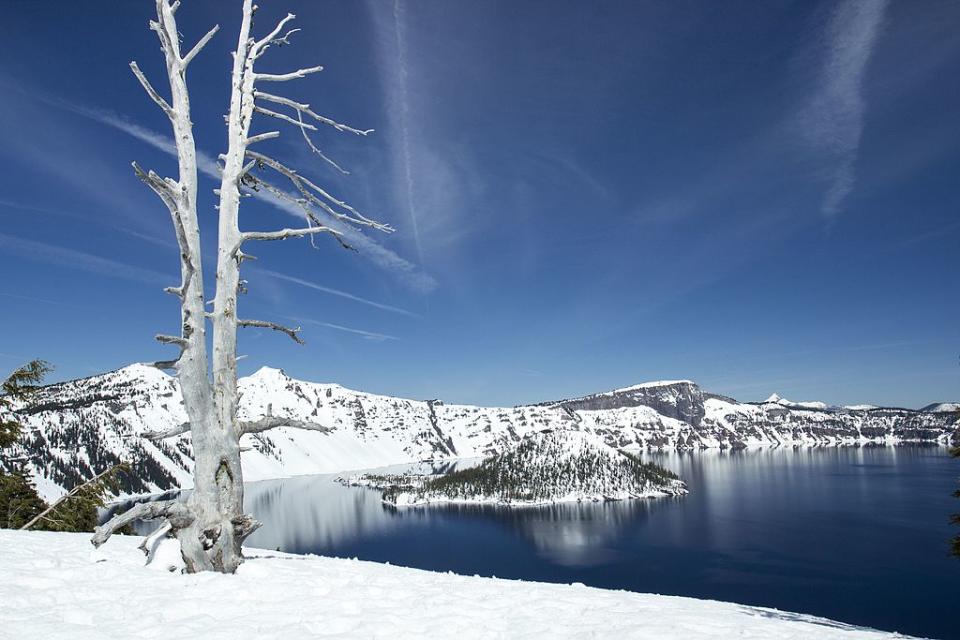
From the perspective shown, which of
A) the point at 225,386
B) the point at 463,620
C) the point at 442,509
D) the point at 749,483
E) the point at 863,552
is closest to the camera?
the point at 463,620

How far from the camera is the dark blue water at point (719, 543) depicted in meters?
65.0

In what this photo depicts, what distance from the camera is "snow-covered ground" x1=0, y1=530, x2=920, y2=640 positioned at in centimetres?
589

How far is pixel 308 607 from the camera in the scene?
6.68 metres

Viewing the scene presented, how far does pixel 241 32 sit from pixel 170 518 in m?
7.61

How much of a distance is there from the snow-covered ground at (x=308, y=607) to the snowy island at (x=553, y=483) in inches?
6535

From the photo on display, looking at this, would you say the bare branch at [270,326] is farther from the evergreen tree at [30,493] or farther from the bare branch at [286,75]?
the evergreen tree at [30,493]

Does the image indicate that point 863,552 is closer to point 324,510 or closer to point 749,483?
point 749,483

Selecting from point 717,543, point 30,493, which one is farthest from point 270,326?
point 717,543

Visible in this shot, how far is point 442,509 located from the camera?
6240 inches

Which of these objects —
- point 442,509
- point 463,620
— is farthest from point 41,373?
point 442,509

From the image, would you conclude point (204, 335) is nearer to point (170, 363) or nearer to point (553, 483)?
point (170, 363)

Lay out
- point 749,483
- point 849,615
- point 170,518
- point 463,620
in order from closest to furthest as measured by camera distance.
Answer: point 463,620 < point 170,518 < point 849,615 < point 749,483

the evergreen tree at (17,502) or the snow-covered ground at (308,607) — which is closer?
the snow-covered ground at (308,607)

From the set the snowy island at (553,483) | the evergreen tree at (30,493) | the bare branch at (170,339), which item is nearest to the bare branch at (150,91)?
the bare branch at (170,339)
